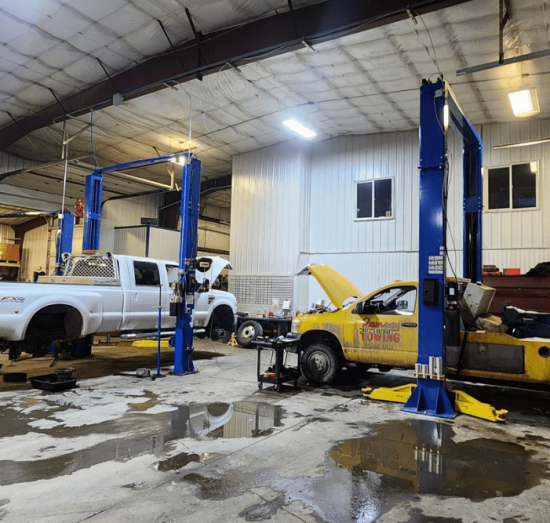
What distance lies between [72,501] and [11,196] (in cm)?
1509

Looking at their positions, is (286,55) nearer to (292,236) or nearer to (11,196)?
(292,236)

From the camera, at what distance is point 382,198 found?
1293cm

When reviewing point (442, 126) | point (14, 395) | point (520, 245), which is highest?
point (442, 126)

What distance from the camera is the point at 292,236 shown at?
13.8 meters

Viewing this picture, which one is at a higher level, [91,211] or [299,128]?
[299,128]

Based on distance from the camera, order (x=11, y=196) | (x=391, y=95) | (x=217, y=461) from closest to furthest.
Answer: (x=217, y=461) → (x=391, y=95) → (x=11, y=196)

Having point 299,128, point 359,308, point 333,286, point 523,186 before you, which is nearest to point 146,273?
point 333,286

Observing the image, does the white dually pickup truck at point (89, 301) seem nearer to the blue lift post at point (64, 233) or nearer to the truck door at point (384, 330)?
the blue lift post at point (64, 233)

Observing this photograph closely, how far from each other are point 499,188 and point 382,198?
315 cm

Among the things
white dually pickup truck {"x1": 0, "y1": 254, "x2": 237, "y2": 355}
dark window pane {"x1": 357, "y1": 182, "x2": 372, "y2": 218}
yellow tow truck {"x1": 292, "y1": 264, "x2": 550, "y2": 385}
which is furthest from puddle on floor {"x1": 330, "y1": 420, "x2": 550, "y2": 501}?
dark window pane {"x1": 357, "y1": 182, "x2": 372, "y2": 218}

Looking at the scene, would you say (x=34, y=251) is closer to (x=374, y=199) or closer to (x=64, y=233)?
(x=64, y=233)

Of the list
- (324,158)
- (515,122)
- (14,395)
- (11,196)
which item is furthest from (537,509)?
(11,196)

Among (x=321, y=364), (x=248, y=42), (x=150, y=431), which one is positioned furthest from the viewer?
(x=248, y=42)

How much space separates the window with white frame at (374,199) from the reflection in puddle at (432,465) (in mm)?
8781
